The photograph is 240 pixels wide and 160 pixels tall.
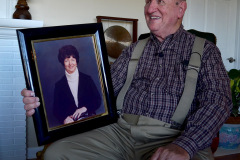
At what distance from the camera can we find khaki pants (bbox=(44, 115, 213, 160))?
3.17ft

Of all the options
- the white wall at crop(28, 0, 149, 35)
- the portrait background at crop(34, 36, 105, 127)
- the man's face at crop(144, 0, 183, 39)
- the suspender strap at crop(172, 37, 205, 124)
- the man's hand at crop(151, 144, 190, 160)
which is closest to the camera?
the man's hand at crop(151, 144, 190, 160)

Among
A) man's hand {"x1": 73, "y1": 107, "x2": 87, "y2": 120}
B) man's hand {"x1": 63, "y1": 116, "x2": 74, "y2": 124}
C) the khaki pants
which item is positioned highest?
man's hand {"x1": 73, "y1": 107, "x2": 87, "y2": 120}

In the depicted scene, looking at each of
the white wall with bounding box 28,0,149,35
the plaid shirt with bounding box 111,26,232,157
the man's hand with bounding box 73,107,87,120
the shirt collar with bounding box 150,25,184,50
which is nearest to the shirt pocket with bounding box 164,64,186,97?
the plaid shirt with bounding box 111,26,232,157

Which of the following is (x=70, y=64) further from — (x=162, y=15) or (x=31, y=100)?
(x=162, y=15)

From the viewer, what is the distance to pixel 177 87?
1084mm

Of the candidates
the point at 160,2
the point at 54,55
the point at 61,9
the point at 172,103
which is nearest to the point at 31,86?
the point at 54,55

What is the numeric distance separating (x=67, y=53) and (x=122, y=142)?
0.49 meters

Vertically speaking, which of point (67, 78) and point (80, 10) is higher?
point (80, 10)

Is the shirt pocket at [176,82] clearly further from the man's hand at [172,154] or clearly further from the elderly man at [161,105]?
the man's hand at [172,154]

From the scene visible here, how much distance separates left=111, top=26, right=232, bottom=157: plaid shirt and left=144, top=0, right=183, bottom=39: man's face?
2.3 inches

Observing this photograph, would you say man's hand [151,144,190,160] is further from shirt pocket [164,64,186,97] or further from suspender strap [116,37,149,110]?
suspender strap [116,37,149,110]

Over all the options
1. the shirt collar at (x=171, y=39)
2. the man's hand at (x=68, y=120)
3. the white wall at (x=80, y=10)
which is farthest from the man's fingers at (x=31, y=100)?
the white wall at (x=80, y=10)

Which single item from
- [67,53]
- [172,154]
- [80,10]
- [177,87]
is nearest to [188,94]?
[177,87]

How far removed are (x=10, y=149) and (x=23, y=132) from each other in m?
0.19
